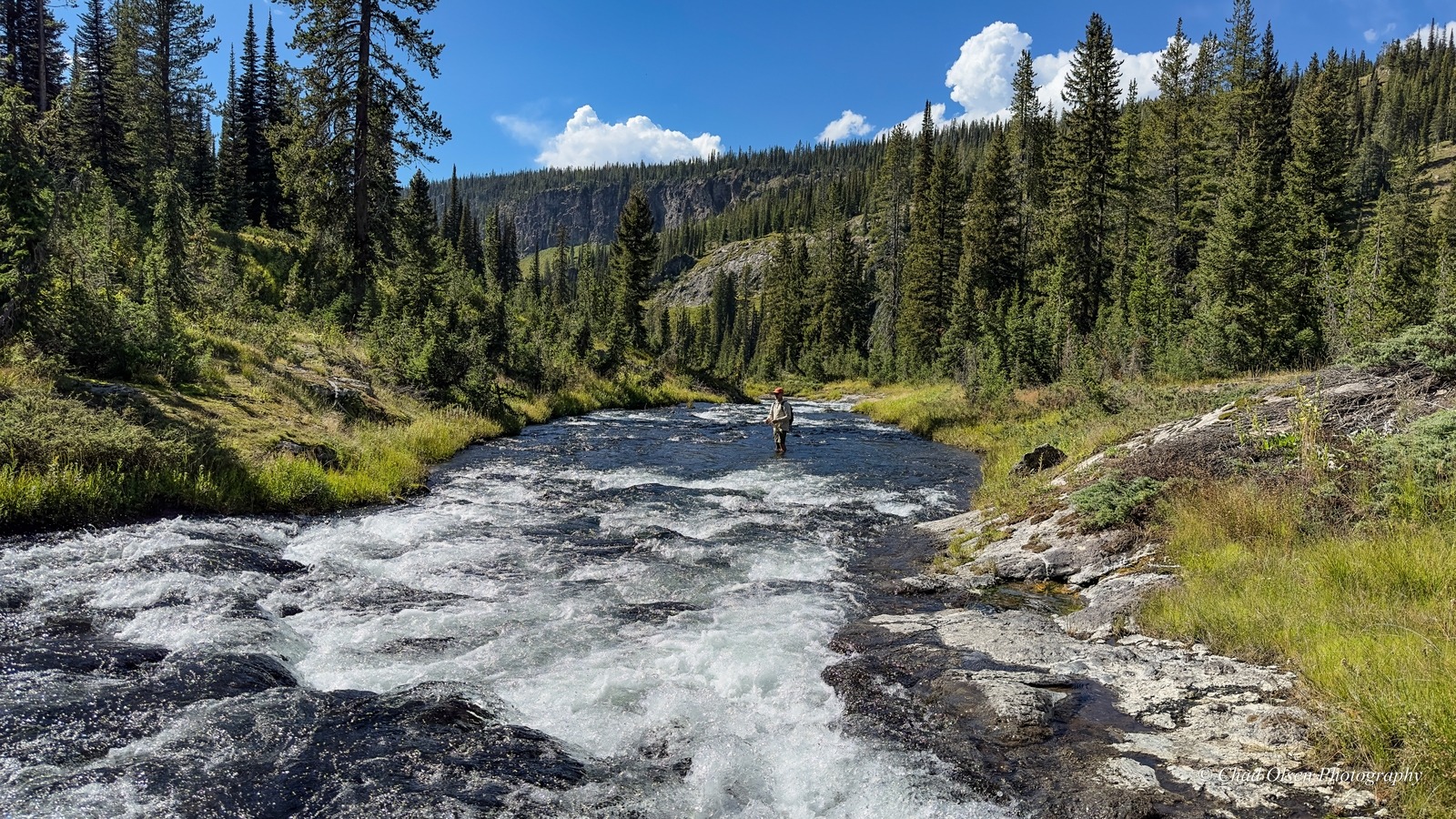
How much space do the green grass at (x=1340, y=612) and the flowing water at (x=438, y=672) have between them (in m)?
2.21

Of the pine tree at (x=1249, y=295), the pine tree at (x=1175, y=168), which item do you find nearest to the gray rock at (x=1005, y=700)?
the pine tree at (x=1249, y=295)

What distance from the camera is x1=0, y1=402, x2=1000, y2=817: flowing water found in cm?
418

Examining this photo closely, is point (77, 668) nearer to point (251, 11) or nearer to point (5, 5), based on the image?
point (5, 5)

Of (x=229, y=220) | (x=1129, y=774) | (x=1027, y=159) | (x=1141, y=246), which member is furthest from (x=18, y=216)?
(x=1027, y=159)

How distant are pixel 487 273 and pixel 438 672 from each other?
2144 inches

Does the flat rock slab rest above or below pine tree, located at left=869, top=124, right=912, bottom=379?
below

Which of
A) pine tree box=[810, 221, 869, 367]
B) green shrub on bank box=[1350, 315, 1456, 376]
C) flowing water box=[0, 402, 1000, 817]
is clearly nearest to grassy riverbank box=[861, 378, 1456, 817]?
green shrub on bank box=[1350, 315, 1456, 376]

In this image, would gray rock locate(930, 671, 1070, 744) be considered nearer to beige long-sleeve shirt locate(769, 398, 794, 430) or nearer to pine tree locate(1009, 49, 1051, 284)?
beige long-sleeve shirt locate(769, 398, 794, 430)

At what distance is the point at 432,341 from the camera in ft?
68.5

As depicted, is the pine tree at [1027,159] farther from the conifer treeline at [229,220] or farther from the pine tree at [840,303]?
the conifer treeline at [229,220]

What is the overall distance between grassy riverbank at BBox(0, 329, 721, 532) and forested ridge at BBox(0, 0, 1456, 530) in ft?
0.37

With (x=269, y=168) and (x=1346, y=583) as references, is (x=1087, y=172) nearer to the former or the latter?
(x=1346, y=583)

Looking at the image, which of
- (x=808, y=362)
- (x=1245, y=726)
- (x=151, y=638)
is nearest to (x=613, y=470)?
(x=151, y=638)

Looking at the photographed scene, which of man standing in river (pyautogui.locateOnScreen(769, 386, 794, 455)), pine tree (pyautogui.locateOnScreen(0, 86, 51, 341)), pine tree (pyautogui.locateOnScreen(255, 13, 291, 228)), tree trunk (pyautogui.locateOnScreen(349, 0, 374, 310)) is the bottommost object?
man standing in river (pyautogui.locateOnScreen(769, 386, 794, 455))
